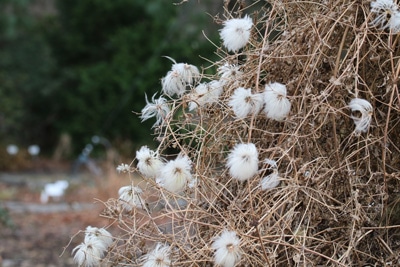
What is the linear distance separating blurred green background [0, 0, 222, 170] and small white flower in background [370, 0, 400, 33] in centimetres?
1399

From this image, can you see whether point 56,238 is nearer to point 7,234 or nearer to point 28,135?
point 7,234

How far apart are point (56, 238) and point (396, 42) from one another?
18.4 ft

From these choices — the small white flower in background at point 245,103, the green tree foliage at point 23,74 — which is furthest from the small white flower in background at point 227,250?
the green tree foliage at point 23,74

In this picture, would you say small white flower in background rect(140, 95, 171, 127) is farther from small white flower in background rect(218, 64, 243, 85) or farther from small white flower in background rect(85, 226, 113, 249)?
small white flower in background rect(85, 226, 113, 249)

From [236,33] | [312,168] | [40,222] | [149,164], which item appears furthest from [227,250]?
[40,222]

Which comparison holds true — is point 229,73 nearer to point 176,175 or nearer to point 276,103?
point 276,103

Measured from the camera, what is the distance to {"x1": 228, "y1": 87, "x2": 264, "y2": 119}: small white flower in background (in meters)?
2.34

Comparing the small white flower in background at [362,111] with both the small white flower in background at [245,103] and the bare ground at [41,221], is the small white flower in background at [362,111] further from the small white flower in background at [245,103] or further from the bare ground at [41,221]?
the bare ground at [41,221]

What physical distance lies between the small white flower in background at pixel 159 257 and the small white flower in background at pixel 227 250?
21 centimetres

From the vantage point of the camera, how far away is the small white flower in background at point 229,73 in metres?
2.55

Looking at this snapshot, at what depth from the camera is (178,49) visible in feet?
52.5

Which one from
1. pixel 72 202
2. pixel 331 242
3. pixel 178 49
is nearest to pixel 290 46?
pixel 331 242

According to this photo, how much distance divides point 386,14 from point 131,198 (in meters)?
1.09

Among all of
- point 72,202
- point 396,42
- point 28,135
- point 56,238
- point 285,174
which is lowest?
point 285,174
